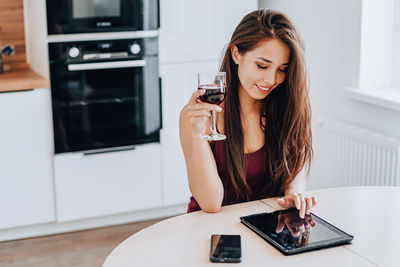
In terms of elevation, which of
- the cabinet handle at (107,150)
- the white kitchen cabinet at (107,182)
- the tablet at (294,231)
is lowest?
the white kitchen cabinet at (107,182)

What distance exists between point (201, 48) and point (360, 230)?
217cm

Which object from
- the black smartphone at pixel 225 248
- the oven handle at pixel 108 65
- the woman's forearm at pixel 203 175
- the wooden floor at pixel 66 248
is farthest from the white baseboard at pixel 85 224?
the black smartphone at pixel 225 248

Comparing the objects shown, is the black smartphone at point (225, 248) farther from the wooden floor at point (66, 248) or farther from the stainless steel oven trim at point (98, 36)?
the stainless steel oven trim at point (98, 36)

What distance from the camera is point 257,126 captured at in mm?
2135

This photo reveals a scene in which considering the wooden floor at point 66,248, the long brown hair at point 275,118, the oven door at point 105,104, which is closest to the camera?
the long brown hair at point 275,118

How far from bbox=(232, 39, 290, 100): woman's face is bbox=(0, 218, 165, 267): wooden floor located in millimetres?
1562

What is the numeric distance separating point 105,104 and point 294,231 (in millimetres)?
2045

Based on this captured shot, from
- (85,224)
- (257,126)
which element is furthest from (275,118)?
(85,224)

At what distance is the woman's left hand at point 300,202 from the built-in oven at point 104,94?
1.82 meters

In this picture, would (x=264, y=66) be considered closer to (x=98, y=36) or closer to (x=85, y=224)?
(x=98, y=36)

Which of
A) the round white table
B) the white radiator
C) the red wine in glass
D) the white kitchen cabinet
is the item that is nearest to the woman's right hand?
the red wine in glass

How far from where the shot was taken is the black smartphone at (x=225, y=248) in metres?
1.46

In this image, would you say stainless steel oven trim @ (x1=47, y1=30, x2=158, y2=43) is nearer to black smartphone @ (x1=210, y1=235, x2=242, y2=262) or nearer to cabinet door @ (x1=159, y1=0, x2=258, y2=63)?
cabinet door @ (x1=159, y1=0, x2=258, y2=63)

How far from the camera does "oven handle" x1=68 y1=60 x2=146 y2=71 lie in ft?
10.9
